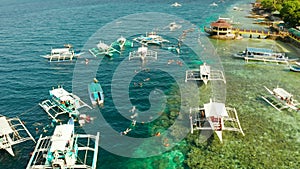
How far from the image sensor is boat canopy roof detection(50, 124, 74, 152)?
1332 inches

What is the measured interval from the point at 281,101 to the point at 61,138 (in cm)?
4205

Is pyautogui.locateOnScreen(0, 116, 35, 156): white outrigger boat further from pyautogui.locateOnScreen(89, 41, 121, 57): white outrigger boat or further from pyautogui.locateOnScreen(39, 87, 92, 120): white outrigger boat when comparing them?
pyautogui.locateOnScreen(89, 41, 121, 57): white outrigger boat

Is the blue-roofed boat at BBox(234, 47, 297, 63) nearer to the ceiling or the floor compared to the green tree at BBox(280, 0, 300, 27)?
nearer to the floor

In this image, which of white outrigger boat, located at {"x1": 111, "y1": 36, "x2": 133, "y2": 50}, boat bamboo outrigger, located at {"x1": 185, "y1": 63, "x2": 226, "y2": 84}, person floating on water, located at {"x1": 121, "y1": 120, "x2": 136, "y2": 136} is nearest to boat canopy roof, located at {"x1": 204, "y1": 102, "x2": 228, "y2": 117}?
person floating on water, located at {"x1": 121, "y1": 120, "x2": 136, "y2": 136}

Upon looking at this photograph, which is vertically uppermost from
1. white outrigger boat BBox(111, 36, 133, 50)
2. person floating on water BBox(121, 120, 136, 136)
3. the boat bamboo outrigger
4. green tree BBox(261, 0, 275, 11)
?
green tree BBox(261, 0, 275, 11)

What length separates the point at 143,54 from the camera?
7450cm

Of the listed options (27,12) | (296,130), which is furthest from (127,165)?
(27,12)

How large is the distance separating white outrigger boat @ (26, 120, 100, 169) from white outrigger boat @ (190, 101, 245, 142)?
16.9 m

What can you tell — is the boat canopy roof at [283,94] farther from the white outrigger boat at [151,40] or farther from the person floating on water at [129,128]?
the white outrigger boat at [151,40]

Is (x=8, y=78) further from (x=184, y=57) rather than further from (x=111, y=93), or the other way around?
(x=184, y=57)

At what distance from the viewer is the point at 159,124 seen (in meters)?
45.6

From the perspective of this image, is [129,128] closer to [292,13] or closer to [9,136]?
[9,136]

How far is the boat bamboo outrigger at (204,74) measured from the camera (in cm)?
5956

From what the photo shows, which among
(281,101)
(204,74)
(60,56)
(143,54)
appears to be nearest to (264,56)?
(204,74)
